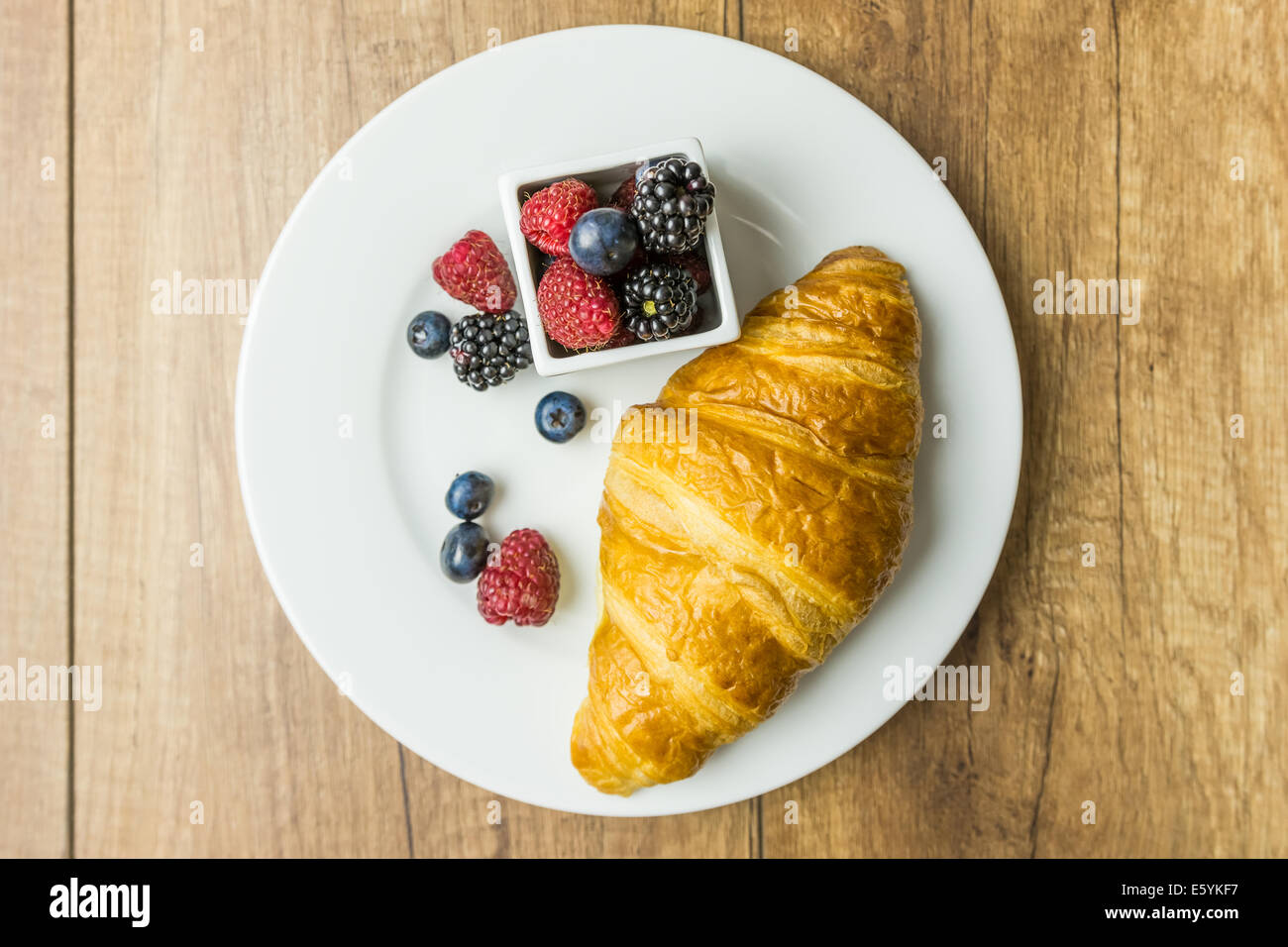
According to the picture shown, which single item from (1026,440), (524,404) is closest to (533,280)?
(524,404)

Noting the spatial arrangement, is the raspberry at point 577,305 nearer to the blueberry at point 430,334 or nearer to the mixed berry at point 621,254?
the mixed berry at point 621,254

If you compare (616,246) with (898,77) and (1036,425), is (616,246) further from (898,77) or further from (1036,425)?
(1036,425)

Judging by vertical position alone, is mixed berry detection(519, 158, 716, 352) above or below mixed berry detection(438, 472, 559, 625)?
above

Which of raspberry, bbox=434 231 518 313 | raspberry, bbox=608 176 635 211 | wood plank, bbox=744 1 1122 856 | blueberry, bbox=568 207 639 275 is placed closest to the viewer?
blueberry, bbox=568 207 639 275

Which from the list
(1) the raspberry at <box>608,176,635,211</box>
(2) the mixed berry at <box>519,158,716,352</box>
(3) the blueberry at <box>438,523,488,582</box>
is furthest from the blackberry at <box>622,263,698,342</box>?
(3) the blueberry at <box>438,523,488,582</box>

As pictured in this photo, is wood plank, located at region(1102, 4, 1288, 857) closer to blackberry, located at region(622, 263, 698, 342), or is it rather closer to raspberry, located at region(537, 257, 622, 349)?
blackberry, located at region(622, 263, 698, 342)

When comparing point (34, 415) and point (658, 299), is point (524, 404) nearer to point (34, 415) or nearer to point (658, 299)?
point (658, 299)
